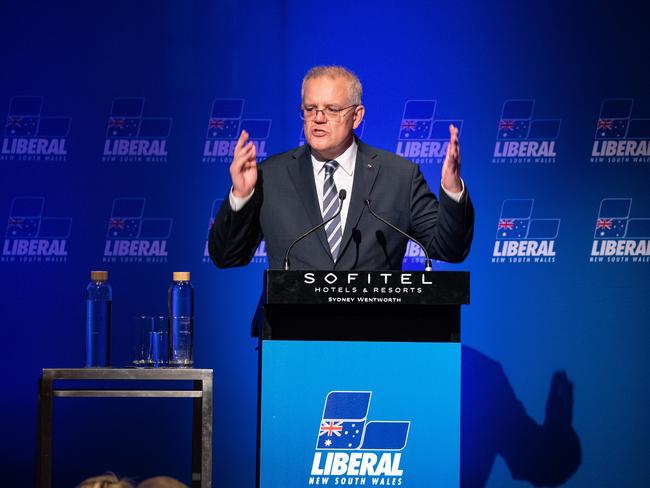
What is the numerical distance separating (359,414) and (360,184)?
3.30 ft

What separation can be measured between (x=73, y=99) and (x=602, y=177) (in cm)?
269

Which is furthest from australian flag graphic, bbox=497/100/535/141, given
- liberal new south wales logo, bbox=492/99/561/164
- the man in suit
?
the man in suit

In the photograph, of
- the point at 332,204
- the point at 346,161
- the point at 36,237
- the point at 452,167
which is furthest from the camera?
the point at 36,237

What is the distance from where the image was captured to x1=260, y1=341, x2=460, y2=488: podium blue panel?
2553 mm

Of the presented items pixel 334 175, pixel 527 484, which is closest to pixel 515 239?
pixel 527 484

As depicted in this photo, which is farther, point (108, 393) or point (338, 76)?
point (338, 76)

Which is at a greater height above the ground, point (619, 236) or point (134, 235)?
point (619, 236)

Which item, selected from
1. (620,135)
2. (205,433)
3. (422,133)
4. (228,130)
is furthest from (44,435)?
(620,135)

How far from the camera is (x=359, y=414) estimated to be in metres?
2.55

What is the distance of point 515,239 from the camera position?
15.7 feet

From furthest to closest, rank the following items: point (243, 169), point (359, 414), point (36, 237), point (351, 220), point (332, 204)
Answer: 1. point (36, 237)
2. point (332, 204)
3. point (351, 220)
4. point (243, 169)
5. point (359, 414)

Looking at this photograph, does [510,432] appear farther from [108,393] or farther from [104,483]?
[104,483]

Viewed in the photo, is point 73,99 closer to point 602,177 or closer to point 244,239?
point 244,239

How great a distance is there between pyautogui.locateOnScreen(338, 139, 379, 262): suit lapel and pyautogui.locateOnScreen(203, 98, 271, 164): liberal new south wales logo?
137 cm
